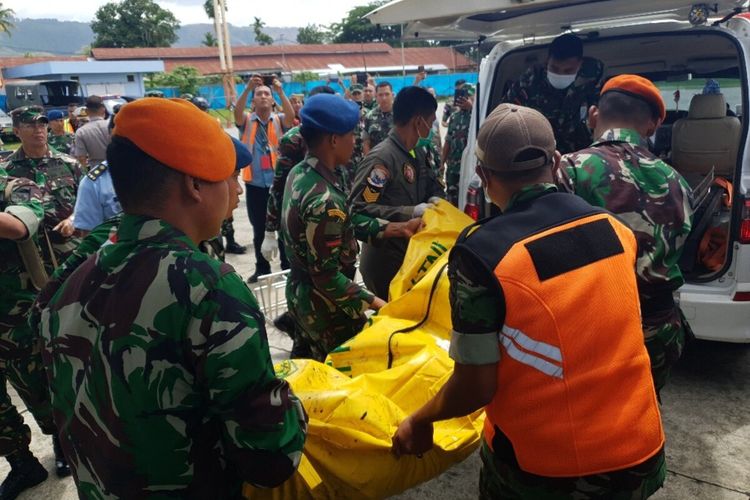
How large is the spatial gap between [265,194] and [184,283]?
4897mm

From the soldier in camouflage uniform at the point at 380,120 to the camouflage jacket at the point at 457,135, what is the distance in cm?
87

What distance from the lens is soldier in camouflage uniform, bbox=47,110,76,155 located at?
25.3 ft

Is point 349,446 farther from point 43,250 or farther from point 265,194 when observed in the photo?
point 265,194

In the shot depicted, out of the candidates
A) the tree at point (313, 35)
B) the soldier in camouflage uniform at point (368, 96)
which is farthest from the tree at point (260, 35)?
the soldier in camouflage uniform at point (368, 96)

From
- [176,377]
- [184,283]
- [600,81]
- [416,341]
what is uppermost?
[600,81]

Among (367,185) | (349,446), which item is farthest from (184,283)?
(367,185)

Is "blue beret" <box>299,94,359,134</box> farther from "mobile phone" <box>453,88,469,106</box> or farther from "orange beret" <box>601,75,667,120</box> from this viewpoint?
"mobile phone" <box>453,88,469,106</box>

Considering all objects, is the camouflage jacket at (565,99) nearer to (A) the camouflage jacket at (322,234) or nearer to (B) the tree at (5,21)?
(A) the camouflage jacket at (322,234)

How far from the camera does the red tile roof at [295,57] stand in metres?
57.3

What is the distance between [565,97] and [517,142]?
10.0 ft

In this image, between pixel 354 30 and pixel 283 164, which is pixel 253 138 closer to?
pixel 283 164

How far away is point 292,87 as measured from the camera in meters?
33.6

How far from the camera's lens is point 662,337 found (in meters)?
2.15

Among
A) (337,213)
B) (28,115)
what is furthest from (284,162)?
(337,213)
